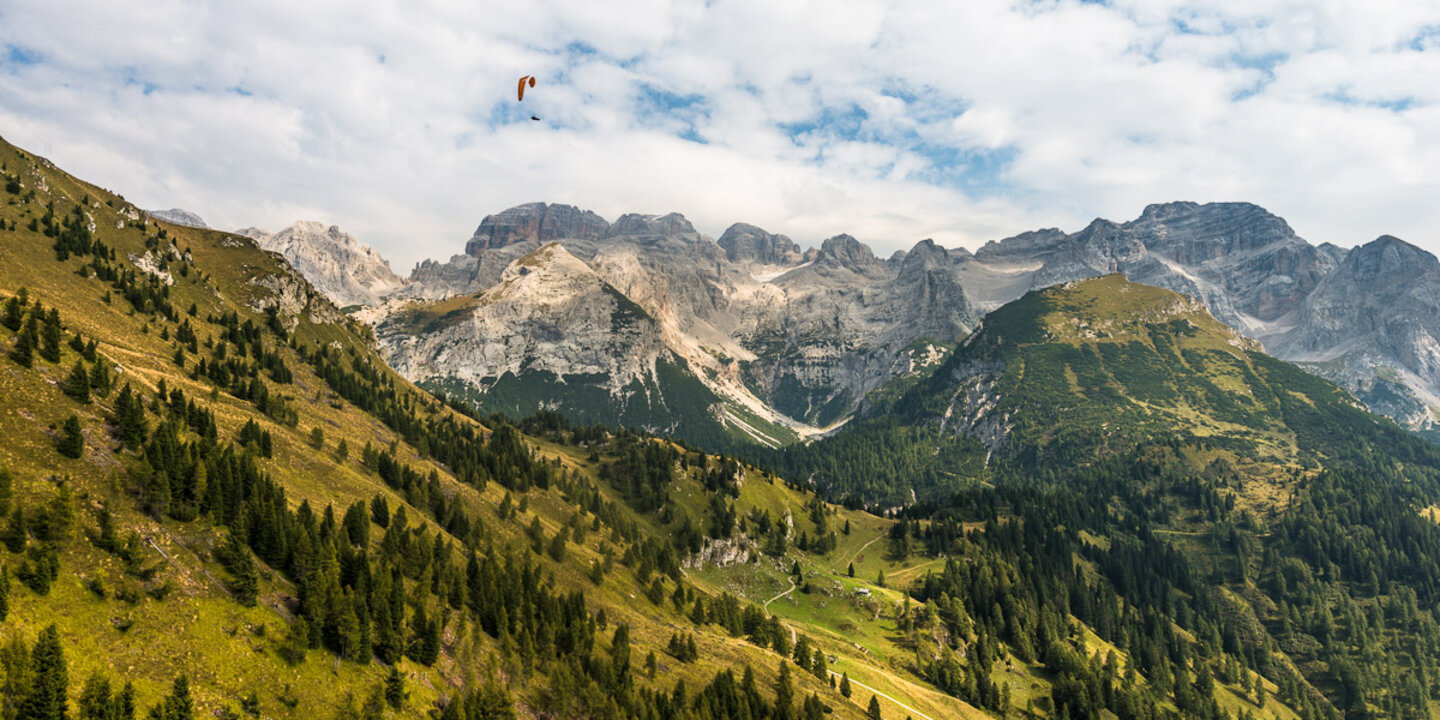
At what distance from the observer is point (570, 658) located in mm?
83688

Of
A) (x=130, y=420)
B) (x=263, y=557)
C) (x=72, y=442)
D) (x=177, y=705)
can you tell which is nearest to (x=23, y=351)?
(x=130, y=420)

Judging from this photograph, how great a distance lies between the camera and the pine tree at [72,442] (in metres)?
62.3

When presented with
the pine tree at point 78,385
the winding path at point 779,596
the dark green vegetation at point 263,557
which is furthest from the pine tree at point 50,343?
the winding path at point 779,596

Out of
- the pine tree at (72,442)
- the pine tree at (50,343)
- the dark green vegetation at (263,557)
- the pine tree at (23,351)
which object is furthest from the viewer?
the pine tree at (50,343)

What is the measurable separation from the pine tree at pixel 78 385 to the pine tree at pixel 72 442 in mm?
9675

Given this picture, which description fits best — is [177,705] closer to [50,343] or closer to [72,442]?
→ [72,442]

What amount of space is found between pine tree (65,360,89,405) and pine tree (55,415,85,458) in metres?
9.67

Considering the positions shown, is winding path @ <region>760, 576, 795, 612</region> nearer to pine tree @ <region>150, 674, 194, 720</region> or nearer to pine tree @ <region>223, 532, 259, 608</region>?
pine tree @ <region>223, 532, 259, 608</region>

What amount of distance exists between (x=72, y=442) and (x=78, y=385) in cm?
1222

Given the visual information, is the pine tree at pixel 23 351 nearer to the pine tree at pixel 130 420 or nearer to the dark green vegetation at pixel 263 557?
the dark green vegetation at pixel 263 557

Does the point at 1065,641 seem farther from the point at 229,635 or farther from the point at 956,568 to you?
the point at 229,635

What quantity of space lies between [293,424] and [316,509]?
3856 centimetres

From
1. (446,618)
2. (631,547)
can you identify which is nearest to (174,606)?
(446,618)

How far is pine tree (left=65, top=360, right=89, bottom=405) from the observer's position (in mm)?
70812
